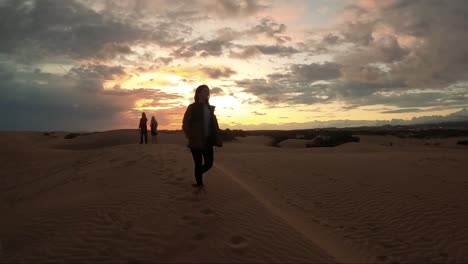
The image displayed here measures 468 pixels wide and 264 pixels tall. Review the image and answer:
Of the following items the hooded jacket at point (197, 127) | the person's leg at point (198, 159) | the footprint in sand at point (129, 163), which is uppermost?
the hooded jacket at point (197, 127)

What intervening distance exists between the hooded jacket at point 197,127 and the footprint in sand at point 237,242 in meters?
2.50

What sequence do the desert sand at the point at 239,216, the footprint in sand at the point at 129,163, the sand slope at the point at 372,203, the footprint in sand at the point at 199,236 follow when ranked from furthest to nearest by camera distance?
the footprint in sand at the point at 129,163 → the sand slope at the point at 372,203 → the footprint in sand at the point at 199,236 → the desert sand at the point at 239,216

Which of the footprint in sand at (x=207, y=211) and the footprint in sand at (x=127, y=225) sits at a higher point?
the footprint in sand at (x=207, y=211)

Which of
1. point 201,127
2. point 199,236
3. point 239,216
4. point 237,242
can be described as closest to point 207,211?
point 239,216

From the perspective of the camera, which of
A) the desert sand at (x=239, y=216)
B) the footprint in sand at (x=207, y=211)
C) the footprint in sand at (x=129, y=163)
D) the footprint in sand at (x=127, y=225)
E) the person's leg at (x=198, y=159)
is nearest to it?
the desert sand at (x=239, y=216)

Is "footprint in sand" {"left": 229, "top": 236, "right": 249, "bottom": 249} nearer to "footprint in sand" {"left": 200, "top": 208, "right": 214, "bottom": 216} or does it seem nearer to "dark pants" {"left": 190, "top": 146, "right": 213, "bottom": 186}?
"footprint in sand" {"left": 200, "top": 208, "right": 214, "bottom": 216}

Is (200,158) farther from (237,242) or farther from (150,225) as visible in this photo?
(237,242)

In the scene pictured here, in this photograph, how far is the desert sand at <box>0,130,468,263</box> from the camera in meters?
5.33

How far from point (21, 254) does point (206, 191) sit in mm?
3782

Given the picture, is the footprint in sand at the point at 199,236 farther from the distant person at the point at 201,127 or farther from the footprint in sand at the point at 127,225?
the distant person at the point at 201,127

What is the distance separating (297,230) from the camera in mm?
6293

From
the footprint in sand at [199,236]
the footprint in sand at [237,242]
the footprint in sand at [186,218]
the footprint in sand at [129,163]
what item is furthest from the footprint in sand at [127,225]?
the footprint in sand at [129,163]

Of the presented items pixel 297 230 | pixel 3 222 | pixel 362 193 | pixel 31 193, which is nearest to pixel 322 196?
pixel 362 193

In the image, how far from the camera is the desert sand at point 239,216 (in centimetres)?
533
